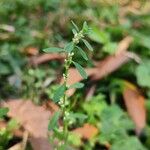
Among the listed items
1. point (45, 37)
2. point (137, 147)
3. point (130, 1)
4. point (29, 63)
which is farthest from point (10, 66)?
point (130, 1)

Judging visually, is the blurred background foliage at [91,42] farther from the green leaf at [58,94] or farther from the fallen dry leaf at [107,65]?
the green leaf at [58,94]

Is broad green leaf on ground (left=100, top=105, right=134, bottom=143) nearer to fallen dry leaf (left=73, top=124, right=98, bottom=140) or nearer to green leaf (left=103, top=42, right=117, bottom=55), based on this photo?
fallen dry leaf (left=73, top=124, right=98, bottom=140)

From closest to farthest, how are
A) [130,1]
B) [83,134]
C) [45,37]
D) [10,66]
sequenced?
[83,134]
[10,66]
[45,37]
[130,1]

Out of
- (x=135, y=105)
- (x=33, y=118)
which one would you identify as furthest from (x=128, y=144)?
(x=33, y=118)

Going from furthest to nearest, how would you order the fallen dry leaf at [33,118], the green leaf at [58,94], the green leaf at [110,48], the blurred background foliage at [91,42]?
1. the green leaf at [110,48]
2. the blurred background foliage at [91,42]
3. the fallen dry leaf at [33,118]
4. the green leaf at [58,94]

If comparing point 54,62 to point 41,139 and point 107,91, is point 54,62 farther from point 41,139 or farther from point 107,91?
point 41,139

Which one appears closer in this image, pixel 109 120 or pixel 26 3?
pixel 109 120

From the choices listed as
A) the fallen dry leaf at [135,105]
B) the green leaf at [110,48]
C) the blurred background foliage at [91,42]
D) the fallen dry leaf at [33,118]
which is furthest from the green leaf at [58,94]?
the green leaf at [110,48]
